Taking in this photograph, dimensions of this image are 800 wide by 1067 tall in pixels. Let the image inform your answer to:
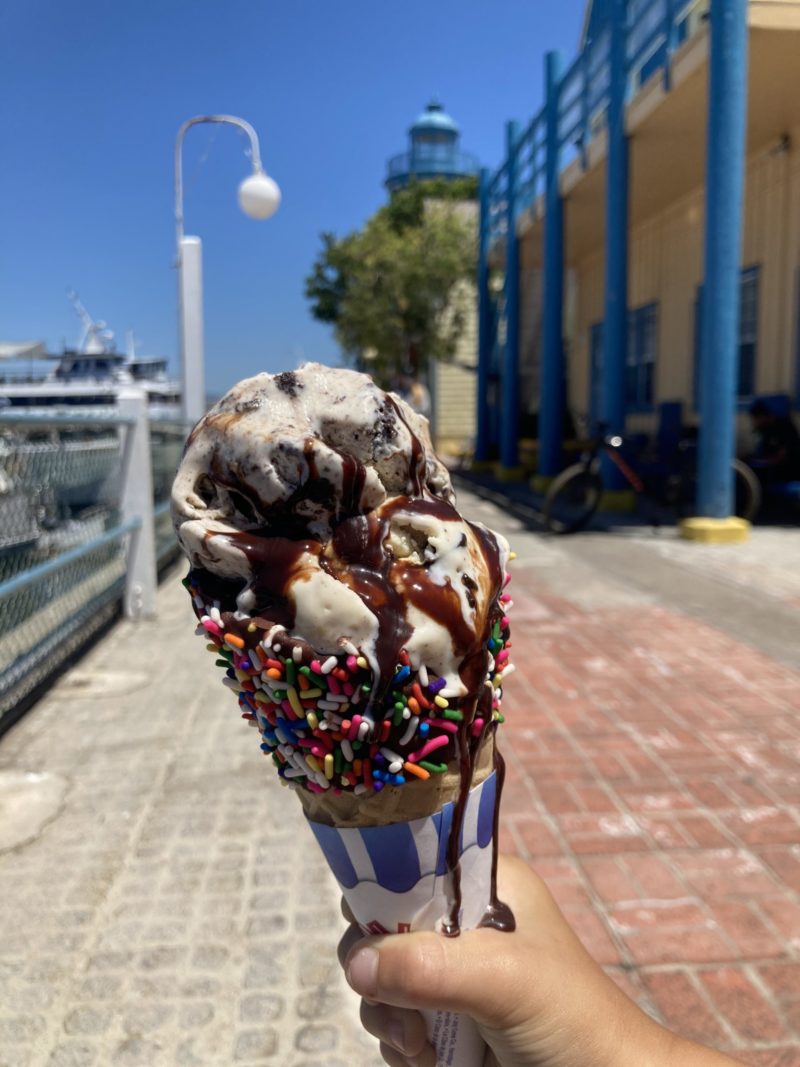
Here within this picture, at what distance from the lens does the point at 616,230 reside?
33.3 ft

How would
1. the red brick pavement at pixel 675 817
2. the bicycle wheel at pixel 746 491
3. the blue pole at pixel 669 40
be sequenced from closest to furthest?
the red brick pavement at pixel 675 817 < the blue pole at pixel 669 40 < the bicycle wheel at pixel 746 491

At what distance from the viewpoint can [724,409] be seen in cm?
834

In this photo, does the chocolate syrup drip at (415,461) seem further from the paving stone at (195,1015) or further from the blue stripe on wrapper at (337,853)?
the paving stone at (195,1015)

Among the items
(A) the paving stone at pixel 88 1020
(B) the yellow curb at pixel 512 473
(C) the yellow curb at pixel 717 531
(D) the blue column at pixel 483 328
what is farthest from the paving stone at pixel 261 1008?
(D) the blue column at pixel 483 328

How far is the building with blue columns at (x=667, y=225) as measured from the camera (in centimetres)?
806

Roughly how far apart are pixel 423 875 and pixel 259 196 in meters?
9.41

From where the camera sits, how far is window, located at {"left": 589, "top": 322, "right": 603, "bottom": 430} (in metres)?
16.6

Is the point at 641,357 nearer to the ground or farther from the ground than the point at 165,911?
farther from the ground

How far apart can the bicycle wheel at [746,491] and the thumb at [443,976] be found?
340 inches

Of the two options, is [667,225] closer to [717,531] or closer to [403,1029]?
[717,531]

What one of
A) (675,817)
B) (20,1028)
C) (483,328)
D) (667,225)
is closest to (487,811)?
(20,1028)

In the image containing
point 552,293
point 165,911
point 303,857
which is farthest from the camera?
point 552,293

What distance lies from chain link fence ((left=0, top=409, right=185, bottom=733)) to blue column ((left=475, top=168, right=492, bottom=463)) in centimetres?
1318

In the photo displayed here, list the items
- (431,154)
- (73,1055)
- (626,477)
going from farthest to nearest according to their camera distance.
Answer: (431,154), (626,477), (73,1055)
